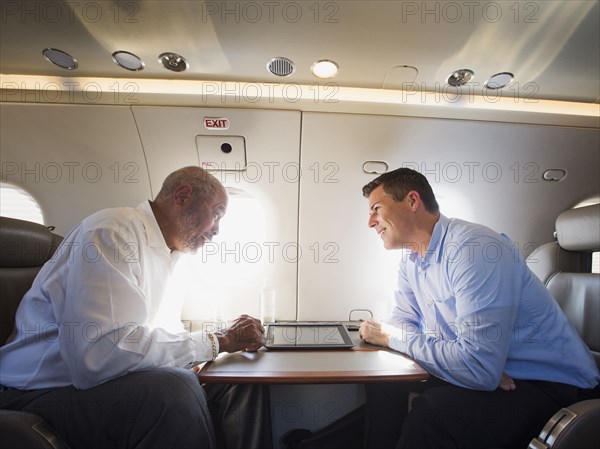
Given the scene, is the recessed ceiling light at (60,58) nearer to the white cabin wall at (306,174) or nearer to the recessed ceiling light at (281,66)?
the white cabin wall at (306,174)

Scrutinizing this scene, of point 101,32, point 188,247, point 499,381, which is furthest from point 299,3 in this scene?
point 499,381

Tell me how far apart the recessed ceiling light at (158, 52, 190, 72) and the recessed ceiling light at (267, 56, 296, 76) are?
463 mm

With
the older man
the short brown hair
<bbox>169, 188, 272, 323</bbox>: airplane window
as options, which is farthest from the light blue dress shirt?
<bbox>169, 188, 272, 323</bbox>: airplane window

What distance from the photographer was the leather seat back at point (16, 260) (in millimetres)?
1380

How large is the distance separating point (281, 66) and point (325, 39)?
309 mm

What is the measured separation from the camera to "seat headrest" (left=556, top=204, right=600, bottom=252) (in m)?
1.55

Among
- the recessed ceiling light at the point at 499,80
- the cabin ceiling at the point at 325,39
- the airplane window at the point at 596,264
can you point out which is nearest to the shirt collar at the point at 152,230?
the cabin ceiling at the point at 325,39

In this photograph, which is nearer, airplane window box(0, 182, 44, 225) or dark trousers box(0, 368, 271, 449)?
dark trousers box(0, 368, 271, 449)

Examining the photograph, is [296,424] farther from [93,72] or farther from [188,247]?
[93,72]

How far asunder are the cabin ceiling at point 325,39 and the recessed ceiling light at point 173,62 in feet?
0.10

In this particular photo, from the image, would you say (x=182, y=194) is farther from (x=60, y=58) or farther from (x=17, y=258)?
(x=60, y=58)

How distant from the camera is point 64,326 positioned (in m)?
1.04

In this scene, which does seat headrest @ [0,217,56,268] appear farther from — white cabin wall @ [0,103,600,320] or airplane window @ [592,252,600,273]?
airplane window @ [592,252,600,273]

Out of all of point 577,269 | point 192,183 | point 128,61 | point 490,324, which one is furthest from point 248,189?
point 577,269
